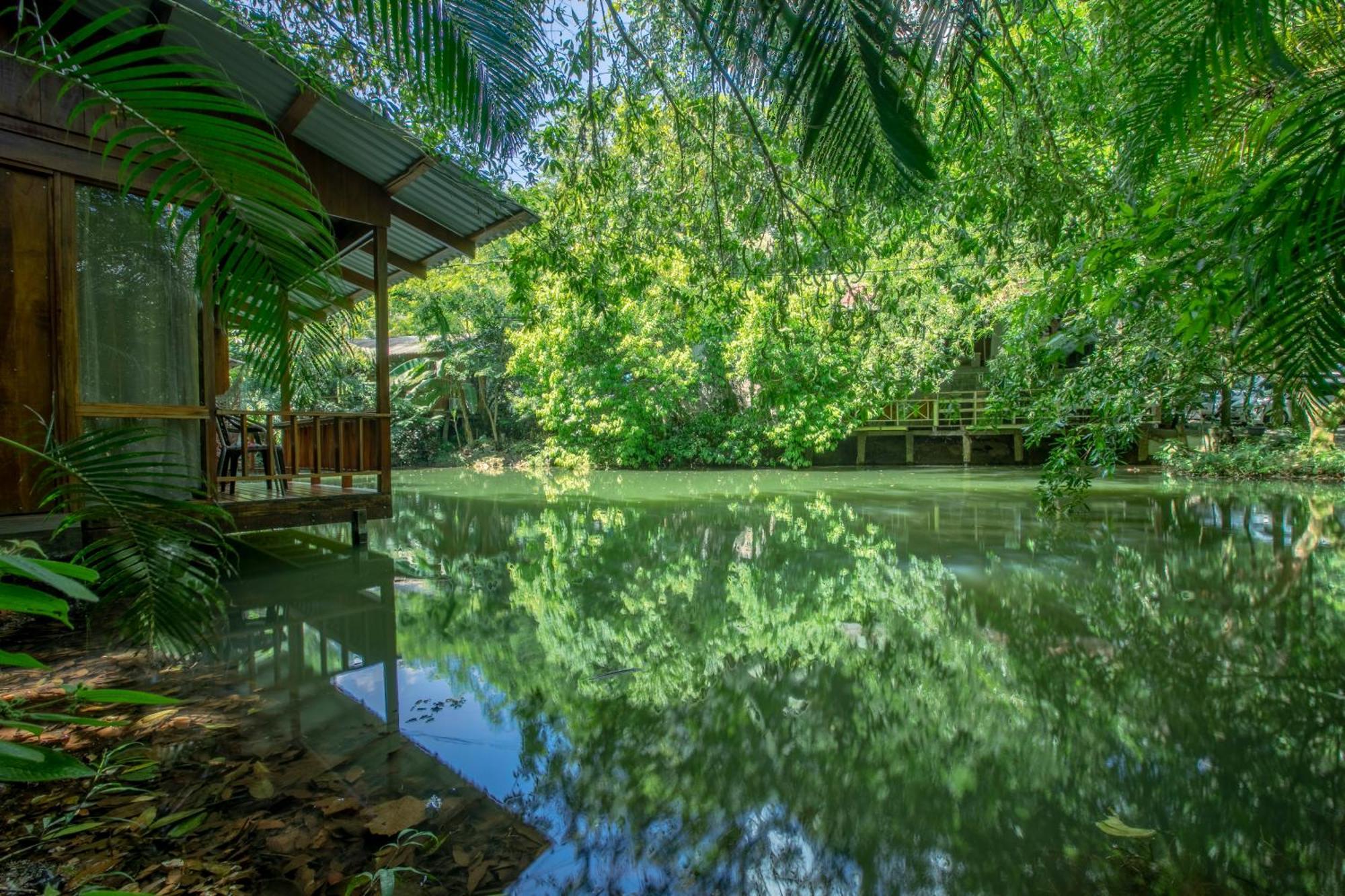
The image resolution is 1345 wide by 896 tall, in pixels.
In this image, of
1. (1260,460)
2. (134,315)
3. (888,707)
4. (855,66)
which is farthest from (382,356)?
(1260,460)

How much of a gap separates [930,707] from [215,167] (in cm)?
265

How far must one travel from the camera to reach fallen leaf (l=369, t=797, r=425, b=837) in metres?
1.87

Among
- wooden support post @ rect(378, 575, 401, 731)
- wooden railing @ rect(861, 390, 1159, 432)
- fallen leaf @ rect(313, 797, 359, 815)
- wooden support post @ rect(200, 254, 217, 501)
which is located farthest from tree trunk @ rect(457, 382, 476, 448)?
fallen leaf @ rect(313, 797, 359, 815)

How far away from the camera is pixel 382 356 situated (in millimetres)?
6062

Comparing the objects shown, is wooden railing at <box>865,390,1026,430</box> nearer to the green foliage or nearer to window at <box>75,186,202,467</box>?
the green foliage

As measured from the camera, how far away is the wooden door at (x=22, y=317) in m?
3.99

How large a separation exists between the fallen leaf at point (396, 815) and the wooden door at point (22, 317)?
338cm

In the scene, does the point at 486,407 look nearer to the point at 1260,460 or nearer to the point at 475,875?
the point at 1260,460

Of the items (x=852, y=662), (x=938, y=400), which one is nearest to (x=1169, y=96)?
(x=852, y=662)

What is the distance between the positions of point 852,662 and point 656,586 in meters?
1.75

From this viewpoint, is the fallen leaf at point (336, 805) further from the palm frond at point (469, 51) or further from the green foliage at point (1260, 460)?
the green foliage at point (1260, 460)

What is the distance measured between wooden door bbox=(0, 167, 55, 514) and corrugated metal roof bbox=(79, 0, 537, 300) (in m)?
1.18

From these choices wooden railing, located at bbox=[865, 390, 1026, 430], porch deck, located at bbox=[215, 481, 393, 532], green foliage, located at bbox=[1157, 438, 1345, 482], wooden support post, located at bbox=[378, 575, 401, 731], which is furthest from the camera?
wooden railing, located at bbox=[865, 390, 1026, 430]

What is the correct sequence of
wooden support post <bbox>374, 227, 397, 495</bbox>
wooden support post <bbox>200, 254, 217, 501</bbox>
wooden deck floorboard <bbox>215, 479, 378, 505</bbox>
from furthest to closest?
wooden support post <bbox>374, 227, 397, 495</bbox>
wooden deck floorboard <bbox>215, 479, 378, 505</bbox>
wooden support post <bbox>200, 254, 217, 501</bbox>
